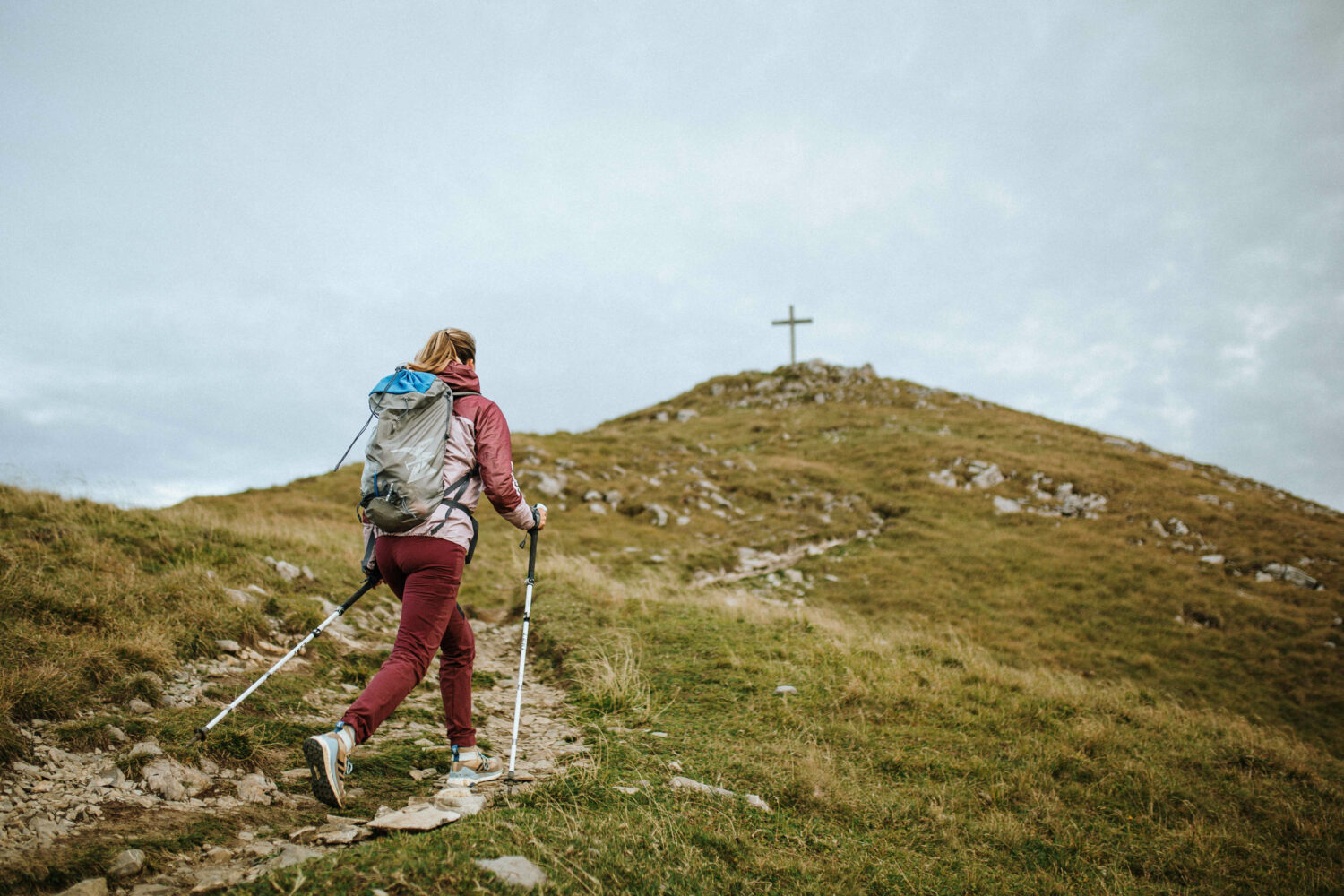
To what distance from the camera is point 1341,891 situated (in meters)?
5.34

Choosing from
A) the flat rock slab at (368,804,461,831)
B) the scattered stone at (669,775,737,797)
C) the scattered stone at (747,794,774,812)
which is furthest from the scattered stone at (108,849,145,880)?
the scattered stone at (747,794,774,812)

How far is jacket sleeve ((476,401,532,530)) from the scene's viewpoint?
187 inches

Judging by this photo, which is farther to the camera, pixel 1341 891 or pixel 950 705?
pixel 950 705

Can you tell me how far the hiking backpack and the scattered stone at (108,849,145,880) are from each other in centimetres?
207

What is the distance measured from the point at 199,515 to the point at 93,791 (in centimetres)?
928

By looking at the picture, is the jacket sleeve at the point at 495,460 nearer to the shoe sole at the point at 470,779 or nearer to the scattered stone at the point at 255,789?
the shoe sole at the point at 470,779

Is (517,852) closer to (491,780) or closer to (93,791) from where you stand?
(491,780)

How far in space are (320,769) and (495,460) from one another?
226cm

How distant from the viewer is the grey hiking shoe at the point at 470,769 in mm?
4539

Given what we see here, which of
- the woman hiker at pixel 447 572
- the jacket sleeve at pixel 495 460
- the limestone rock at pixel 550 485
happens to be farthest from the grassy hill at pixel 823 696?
the limestone rock at pixel 550 485

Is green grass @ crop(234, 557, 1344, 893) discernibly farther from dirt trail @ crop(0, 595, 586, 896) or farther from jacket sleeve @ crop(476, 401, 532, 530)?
jacket sleeve @ crop(476, 401, 532, 530)

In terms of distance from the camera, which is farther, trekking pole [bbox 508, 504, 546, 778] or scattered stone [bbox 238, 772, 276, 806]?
trekking pole [bbox 508, 504, 546, 778]

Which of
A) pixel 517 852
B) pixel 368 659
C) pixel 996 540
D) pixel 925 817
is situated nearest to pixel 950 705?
pixel 925 817

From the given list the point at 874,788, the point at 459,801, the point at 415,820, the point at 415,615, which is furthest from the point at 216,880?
the point at 874,788
